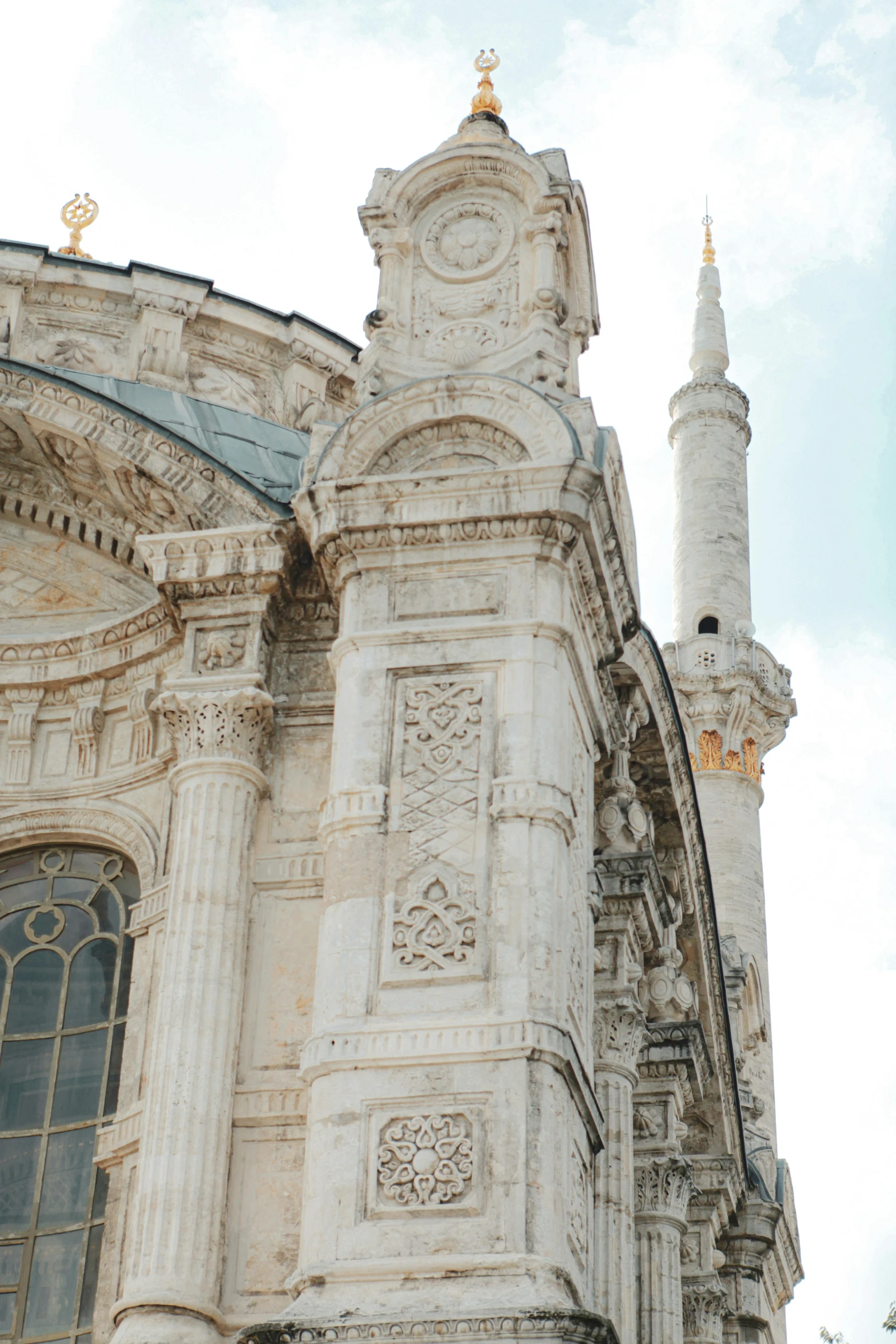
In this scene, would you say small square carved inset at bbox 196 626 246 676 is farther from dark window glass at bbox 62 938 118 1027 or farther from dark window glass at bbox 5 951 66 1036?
dark window glass at bbox 5 951 66 1036

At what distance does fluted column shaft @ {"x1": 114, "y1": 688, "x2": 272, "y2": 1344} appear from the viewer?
1262 cm

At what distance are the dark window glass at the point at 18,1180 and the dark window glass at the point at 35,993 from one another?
2.71 feet

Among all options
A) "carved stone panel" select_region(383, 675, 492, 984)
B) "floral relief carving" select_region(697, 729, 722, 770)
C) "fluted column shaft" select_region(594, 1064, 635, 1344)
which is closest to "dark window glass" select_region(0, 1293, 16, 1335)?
"carved stone panel" select_region(383, 675, 492, 984)

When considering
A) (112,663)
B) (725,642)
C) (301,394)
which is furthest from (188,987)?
(725,642)

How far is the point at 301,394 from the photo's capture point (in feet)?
70.4

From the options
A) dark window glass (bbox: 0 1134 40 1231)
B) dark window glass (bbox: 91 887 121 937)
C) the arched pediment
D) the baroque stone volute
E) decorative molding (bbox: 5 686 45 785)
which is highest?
the baroque stone volute

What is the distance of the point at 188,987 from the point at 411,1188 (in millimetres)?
2386

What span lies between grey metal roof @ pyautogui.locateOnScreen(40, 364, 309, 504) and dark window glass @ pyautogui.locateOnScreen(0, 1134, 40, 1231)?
16.8 feet

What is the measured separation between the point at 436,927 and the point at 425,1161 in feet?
4.77

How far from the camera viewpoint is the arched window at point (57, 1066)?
14.3m

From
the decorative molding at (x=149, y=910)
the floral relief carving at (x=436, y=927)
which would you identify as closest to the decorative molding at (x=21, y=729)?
the decorative molding at (x=149, y=910)

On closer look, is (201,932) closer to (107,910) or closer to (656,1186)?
(107,910)

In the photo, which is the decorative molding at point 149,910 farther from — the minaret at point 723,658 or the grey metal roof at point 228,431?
the minaret at point 723,658

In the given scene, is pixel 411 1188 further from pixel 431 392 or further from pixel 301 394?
pixel 301 394
